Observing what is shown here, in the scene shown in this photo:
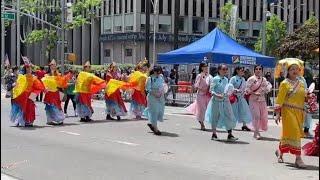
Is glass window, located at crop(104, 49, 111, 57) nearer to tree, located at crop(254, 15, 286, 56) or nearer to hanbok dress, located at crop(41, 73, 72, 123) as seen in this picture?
tree, located at crop(254, 15, 286, 56)

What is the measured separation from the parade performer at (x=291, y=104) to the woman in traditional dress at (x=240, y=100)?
4.85 meters

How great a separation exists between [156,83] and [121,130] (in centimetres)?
190

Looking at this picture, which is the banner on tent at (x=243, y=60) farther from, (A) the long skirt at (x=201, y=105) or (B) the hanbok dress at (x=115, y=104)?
(A) the long skirt at (x=201, y=105)

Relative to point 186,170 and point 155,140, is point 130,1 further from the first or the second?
point 186,170

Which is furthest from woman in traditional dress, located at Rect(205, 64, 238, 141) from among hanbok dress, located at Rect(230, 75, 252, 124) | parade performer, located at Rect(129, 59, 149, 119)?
parade performer, located at Rect(129, 59, 149, 119)

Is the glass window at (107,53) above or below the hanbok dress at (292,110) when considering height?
above

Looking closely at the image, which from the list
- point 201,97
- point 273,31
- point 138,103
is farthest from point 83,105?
point 273,31

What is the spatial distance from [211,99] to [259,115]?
117 cm

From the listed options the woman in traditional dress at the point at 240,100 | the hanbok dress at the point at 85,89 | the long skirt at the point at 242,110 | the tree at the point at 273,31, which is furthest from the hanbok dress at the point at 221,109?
the tree at the point at 273,31

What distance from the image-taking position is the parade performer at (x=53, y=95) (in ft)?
53.0

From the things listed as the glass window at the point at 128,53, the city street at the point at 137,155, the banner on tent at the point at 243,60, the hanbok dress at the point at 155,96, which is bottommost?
the city street at the point at 137,155

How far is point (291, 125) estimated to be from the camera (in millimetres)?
9219

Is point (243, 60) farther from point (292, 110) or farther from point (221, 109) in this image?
point (292, 110)

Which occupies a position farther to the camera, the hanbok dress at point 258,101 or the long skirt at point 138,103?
the long skirt at point 138,103
